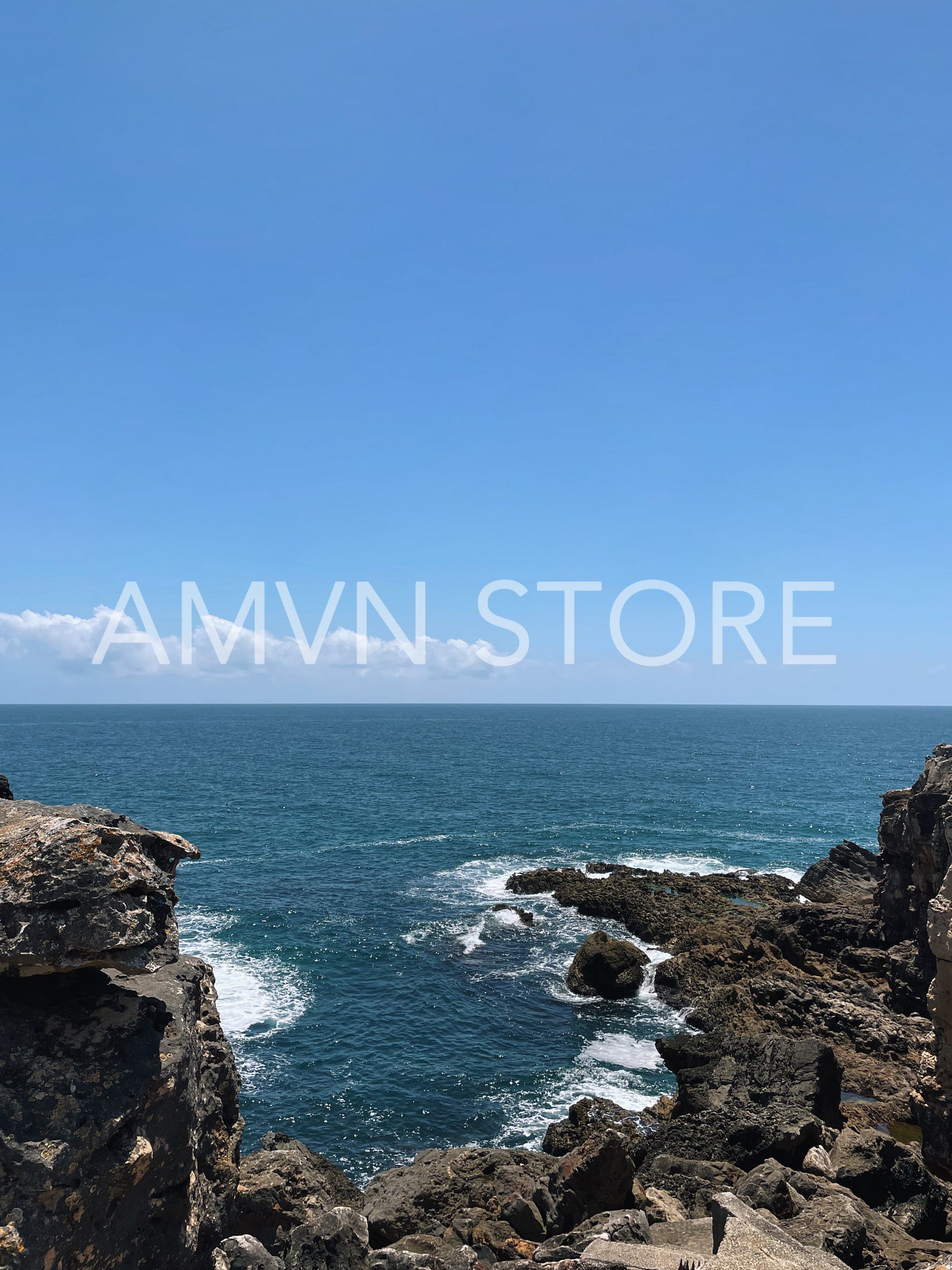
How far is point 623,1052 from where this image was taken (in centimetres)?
3014

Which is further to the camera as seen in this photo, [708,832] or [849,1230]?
[708,832]

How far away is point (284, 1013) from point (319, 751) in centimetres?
12189

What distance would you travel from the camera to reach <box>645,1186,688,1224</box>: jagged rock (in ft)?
54.6

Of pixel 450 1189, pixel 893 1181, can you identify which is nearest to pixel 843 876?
pixel 893 1181

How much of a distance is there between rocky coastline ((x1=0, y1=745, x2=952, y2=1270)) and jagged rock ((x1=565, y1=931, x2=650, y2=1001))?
119mm

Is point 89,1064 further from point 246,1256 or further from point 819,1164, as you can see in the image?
point 819,1164

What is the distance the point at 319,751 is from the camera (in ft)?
498

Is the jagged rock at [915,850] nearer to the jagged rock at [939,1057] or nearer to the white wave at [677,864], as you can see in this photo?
the jagged rock at [939,1057]

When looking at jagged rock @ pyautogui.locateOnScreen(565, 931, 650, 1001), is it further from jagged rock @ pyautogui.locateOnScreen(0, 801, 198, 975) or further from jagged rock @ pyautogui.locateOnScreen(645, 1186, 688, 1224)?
jagged rock @ pyautogui.locateOnScreen(0, 801, 198, 975)

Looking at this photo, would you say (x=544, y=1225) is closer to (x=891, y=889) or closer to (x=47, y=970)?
(x=47, y=970)

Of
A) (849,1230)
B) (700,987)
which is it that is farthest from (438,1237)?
(700,987)

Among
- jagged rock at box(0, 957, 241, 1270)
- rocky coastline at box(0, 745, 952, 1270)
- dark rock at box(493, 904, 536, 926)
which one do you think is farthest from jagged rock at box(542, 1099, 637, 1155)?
dark rock at box(493, 904, 536, 926)

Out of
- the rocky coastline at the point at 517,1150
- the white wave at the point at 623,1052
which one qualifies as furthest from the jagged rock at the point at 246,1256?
the white wave at the point at 623,1052

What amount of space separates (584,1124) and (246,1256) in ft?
52.6
